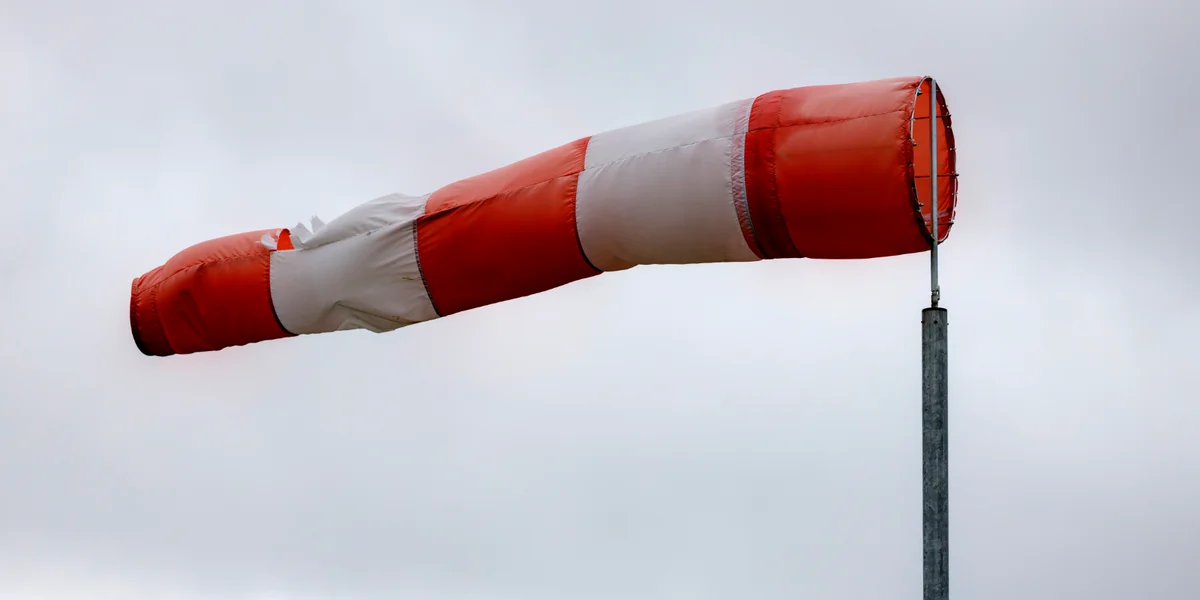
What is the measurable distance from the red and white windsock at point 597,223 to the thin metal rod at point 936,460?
692 millimetres

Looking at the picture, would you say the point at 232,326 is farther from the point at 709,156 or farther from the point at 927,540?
the point at 927,540

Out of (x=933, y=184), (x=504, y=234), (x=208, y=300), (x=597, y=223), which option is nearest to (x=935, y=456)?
(x=933, y=184)

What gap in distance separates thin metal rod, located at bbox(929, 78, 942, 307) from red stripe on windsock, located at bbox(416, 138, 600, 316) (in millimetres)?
2278

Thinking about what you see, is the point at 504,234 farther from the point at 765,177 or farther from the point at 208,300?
the point at 208,300

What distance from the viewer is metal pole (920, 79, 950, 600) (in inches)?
325

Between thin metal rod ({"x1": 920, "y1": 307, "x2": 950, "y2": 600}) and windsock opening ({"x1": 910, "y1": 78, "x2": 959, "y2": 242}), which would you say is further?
windsock opening ({"x1": 910, "y1": 78, "x2": 959, "y2": 242})

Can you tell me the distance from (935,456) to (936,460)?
26 mm

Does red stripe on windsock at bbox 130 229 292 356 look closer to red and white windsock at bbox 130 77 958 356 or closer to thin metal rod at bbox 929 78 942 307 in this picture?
red and white windsock at bbox 130 77 958 356

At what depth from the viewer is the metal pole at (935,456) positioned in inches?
325

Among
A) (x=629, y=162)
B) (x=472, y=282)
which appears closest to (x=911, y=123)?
(x=629, y=162)

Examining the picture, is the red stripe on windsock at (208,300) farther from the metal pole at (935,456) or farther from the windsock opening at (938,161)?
the metal pole at (935,456)

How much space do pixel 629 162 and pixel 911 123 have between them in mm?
1865

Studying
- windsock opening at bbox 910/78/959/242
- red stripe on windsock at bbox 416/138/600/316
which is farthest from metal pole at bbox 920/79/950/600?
red stripe on windsock at bbox 416/138/600/316

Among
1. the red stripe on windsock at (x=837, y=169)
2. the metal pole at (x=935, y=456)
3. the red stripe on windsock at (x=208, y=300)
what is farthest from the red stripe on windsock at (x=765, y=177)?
the red stripe on windsock at (x=208, y=300)
